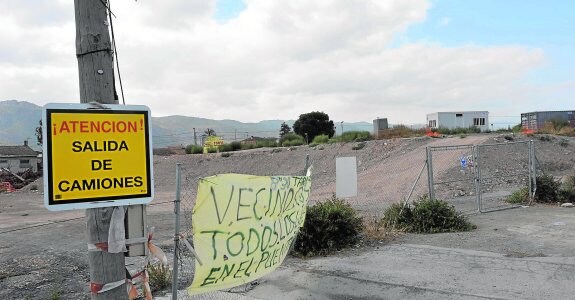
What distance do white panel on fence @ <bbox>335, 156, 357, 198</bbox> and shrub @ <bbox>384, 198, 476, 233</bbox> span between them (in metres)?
1.50

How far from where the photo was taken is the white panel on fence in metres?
8.52

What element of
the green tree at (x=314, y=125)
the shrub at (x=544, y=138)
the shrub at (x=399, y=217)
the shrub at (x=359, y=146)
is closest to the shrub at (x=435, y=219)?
the shrub at (x=399, y=217)

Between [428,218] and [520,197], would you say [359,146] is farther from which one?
[428,218]

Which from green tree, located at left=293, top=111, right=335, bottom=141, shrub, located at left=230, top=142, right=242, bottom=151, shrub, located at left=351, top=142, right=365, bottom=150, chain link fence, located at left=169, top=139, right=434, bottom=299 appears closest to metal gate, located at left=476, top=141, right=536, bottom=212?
chain link fence, located at left=169, top=139, right=434, bottom=299

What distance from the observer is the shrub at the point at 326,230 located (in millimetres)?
7719

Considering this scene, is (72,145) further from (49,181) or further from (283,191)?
(283,191)

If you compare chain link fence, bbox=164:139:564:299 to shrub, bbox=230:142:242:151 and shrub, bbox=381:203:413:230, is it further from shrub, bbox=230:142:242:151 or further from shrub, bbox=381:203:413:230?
shrub, bbox=230:142:242:151

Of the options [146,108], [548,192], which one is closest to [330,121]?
[548,192]

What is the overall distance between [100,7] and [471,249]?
6.73 metres

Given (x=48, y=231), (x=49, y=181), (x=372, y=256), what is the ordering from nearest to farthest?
(x=49, y=181) → (x=372, y=256) → (x=48, y=231)

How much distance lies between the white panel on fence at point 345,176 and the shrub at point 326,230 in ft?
0.87

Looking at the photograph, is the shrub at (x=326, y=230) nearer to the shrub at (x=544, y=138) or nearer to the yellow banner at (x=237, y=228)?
the yellow banner at (x=237, y=228)

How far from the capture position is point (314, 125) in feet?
213

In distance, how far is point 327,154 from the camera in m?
32.5
